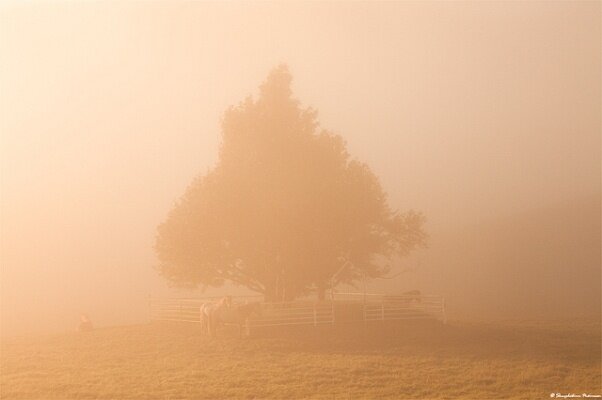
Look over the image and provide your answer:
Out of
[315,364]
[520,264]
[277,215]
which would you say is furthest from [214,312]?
[520,264]

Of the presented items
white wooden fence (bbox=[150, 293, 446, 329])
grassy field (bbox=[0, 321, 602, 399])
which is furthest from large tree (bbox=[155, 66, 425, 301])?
grassy field (bbox=[0, 321, 602, 399])

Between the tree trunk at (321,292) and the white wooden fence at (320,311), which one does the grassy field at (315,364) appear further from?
the tree trunk at (321,292)

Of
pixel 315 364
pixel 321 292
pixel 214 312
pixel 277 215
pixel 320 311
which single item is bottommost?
pixel 315 364

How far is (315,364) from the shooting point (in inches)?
819

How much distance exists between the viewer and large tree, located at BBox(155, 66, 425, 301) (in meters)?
31.9

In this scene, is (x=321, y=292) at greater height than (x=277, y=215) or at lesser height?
lesser

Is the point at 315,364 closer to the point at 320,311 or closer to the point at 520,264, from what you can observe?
the point at 320,311

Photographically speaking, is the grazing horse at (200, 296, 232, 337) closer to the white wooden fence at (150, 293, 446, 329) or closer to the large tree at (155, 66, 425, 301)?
the white wooden fence at (150, 293, 446, 329)

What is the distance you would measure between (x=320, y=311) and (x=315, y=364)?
889 cm

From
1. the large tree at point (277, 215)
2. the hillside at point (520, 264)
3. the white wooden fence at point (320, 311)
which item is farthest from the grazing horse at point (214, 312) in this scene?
the hillside at point (520, 264)

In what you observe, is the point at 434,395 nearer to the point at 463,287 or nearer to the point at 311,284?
the point at 311,284

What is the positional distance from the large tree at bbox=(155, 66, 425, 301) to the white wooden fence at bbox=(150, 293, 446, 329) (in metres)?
1.75

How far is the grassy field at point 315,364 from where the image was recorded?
1705cm

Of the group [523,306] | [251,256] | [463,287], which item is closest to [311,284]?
[251,256]
